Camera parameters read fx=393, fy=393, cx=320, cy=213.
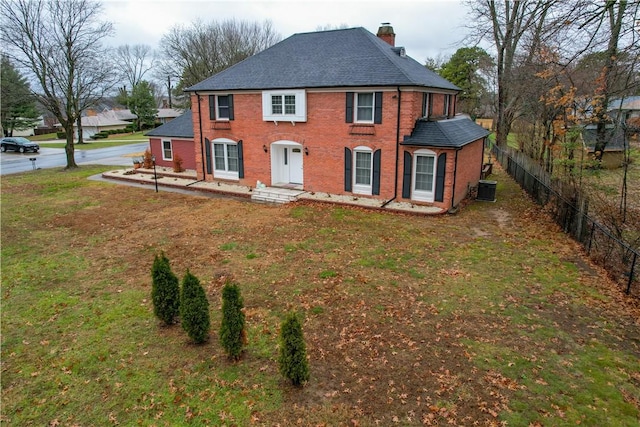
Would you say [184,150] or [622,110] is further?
[184,150]

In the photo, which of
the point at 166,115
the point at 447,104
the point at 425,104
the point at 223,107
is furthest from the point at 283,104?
the point at 166,115

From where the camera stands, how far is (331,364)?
7102 millimetres

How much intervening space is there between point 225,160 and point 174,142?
6008mm

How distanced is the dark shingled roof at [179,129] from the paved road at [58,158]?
7883mm

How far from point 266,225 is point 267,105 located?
7.06 m

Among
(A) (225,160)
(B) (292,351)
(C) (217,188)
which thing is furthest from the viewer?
(A) (225,160)

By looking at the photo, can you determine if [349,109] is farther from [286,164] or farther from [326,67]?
[286,164]

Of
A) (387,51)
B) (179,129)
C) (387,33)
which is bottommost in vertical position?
(179,129)

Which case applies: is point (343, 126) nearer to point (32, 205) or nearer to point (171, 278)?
point (171, 278)

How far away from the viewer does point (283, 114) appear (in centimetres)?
1919

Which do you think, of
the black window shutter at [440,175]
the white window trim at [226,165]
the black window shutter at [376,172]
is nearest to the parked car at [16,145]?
the white window trim at [226,165]

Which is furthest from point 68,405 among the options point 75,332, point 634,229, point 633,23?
point 634,229

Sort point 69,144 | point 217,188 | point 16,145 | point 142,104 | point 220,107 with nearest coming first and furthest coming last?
point 217,188
point 220,107
point 69,144
point 16,145
point 142,104

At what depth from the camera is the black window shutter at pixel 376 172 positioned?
17.7 metres
